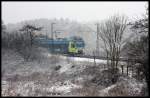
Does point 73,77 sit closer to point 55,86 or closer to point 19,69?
point 55,86

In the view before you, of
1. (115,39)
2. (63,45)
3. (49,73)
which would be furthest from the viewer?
(63,45)

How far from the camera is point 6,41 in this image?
3850cm

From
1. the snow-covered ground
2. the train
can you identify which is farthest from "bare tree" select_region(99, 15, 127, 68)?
the train

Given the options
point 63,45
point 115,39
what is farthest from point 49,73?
point 63,45

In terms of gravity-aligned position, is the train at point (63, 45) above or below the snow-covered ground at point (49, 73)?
above

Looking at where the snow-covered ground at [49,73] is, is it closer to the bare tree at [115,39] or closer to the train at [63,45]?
the bare tree at [115,39]

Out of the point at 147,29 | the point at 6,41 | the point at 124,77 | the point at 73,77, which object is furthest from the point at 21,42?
the point at 147,29

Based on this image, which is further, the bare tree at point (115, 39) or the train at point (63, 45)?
the train at point (63, 45)

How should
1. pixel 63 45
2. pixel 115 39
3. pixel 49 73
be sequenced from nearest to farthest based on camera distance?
pixel 115 39 → pixel 49 73 → pixel 63 45

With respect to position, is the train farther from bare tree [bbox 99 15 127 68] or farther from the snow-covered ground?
bare tree [bbox 99 15 127 68]

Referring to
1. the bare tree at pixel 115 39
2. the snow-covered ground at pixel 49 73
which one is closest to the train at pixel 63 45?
the snow-covered ground at pixel 49 73

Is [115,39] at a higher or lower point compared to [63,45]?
higher

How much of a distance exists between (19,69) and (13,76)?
230 inches

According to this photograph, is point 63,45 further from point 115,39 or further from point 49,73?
point 115,39
